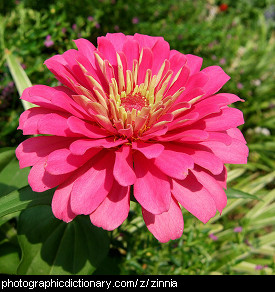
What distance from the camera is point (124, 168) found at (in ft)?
1.82

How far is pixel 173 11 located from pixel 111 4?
0.80 meters

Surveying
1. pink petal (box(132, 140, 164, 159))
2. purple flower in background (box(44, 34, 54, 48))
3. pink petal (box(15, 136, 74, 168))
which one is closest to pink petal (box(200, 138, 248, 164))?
pink petal (box(132, 140, 164, 159))

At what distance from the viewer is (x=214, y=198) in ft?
2.08

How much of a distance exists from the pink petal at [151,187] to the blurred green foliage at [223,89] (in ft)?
1.13

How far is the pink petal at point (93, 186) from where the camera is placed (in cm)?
54

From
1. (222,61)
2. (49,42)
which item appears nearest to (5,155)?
(49,42)

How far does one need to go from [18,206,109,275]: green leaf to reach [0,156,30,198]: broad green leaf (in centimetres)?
9

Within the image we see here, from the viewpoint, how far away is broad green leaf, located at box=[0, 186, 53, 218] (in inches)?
24.3

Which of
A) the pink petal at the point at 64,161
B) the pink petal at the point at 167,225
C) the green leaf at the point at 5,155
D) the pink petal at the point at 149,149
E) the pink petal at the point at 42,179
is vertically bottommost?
the green leaf at the point at 5,155

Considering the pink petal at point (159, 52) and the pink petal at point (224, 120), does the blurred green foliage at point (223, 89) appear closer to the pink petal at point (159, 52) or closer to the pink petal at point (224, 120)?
the pink petal at point (224, 120)

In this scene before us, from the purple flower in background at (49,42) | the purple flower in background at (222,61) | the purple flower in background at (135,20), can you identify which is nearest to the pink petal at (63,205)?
the purple flower in background at (49,42)
